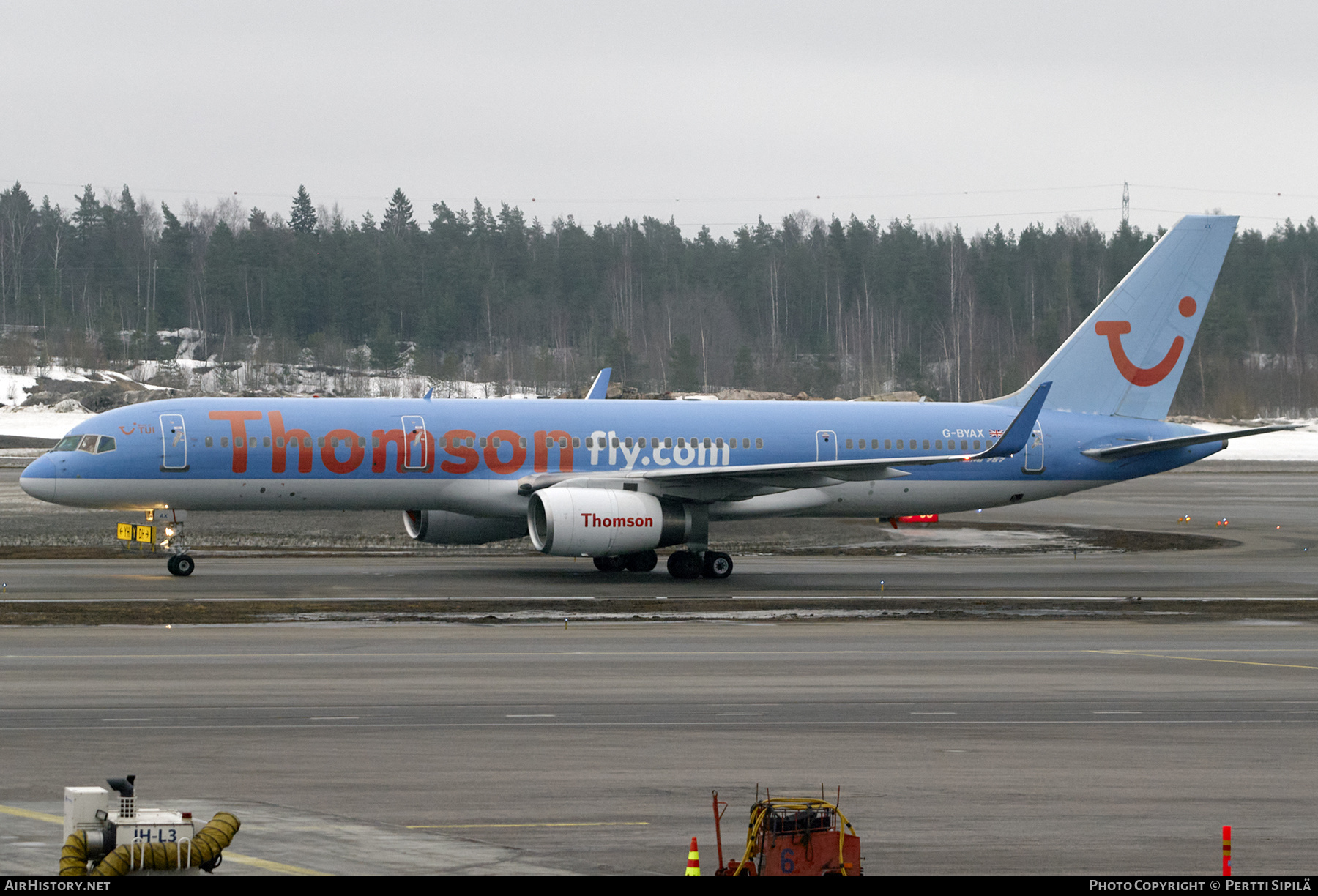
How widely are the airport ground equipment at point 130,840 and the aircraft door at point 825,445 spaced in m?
29.3

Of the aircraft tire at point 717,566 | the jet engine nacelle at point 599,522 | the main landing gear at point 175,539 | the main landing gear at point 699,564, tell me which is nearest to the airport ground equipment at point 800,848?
the jet engine nacelle at point 599,522

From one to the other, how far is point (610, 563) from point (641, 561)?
0.79 meters

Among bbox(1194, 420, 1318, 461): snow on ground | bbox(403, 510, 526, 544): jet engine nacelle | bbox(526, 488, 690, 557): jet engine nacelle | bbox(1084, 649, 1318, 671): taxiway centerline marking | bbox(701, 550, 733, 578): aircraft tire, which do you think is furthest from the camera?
bbox(1194, 420, 1318, 461): snow on ground

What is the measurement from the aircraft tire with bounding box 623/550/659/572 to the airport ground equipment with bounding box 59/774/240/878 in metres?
27.5

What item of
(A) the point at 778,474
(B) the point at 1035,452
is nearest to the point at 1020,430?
(B) the point at 1035,452

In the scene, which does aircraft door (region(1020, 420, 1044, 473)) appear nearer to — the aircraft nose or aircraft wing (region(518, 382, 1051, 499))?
aircraft wing (region(518, 382, 1051, 499))

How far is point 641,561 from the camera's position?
37000 millimetres

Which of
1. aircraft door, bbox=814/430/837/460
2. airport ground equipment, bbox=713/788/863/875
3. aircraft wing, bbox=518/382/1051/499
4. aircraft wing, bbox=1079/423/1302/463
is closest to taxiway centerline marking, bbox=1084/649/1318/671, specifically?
aircraft wing, bbox=518/382/1051/499

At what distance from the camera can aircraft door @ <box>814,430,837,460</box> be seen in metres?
37.8

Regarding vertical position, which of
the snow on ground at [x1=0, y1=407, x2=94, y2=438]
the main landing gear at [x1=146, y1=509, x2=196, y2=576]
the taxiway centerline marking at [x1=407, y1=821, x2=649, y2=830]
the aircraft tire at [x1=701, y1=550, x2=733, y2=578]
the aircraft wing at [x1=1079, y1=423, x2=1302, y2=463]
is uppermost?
the snow on ground at [x1=0, y1=407, x2=94, y2=438]

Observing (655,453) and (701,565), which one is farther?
(655,453)

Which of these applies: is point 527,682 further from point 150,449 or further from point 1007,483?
point 1007,483

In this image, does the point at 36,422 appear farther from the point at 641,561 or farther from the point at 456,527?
the point at 641,561

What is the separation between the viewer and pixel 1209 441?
38.6m
